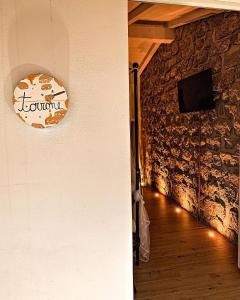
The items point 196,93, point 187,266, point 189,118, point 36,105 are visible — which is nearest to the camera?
point 36,105

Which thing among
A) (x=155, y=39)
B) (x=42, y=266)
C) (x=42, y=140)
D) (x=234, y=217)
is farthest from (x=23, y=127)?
(x=155, y=39)

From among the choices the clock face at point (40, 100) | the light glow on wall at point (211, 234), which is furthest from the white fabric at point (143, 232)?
the clock face at point (40, 100)

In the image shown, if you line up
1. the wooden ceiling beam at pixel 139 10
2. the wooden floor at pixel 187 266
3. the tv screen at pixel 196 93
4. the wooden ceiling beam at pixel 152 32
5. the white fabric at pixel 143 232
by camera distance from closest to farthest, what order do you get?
the wooden floor at pixel 187 266
the white fabric at pixel 143 232
the wooden ceiling beam at pixel 139 10
the tv screen at pixel 196 93
the wooden ceiling beam at pixel 152 32

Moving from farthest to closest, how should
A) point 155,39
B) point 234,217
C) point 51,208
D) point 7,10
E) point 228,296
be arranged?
1. point 155,39
2. point 234,217
3. point 228,296
4. point 51,208
5. point 7,10

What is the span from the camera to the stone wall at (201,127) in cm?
303

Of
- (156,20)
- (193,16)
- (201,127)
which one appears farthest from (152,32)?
(201,127)

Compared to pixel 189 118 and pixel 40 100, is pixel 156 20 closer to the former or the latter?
pixel 189 118

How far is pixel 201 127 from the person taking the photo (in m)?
3.74

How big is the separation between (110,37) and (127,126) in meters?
0.46

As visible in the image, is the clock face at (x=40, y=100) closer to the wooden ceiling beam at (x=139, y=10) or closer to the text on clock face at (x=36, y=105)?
the text on clock face at (x=36, y=105)

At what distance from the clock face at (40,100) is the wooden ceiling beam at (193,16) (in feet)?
8.32

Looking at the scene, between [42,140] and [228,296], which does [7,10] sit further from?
[228,296]

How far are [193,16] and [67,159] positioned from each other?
294 centimetres

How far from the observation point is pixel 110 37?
140cm
